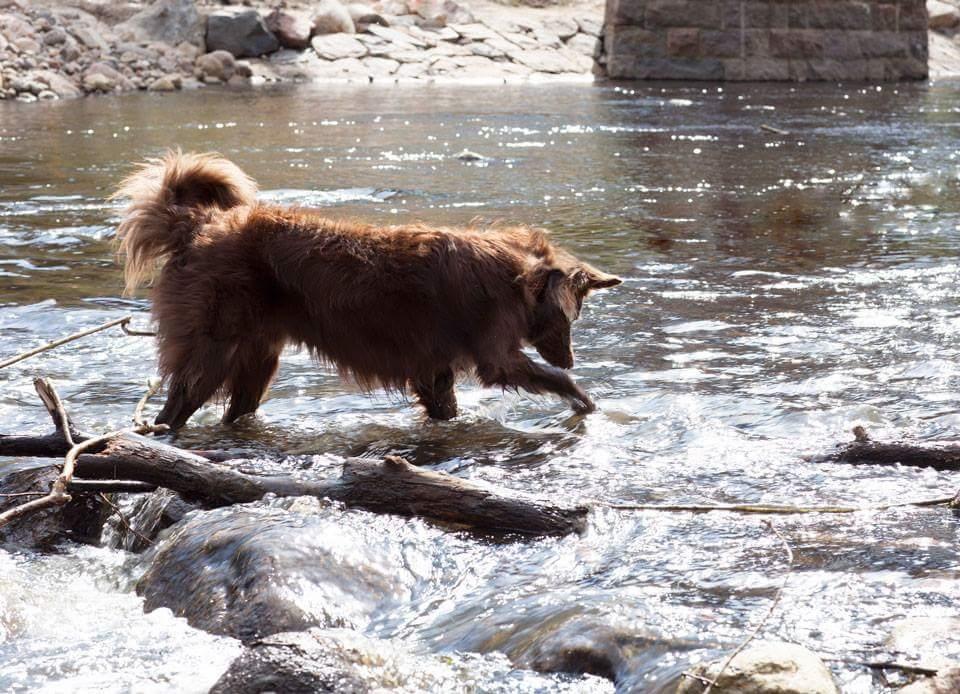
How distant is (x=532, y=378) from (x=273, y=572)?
226 cm

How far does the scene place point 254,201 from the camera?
6.23 meters

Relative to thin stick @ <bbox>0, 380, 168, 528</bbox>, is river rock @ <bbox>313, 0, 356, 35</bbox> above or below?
above

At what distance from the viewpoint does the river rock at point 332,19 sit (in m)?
31.3

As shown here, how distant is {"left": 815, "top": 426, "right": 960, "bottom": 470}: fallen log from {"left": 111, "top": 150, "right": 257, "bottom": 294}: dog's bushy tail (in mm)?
2861

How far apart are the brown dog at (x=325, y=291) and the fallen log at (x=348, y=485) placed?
42.2 inches

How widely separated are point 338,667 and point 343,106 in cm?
1993

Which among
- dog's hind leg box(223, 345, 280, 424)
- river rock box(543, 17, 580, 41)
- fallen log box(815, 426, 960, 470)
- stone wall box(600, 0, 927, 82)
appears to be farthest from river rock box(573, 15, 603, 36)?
fallen log box(815, 426, 960, 470)

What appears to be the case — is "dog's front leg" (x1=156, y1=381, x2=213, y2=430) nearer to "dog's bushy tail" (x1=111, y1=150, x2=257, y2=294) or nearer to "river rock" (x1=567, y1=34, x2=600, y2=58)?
"dog's bushy tail" (x1=111, y1=150, x2=257, y2=294)

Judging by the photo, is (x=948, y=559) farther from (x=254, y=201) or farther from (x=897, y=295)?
(x=897, y=295)

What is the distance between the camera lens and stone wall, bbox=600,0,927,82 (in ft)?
91.5

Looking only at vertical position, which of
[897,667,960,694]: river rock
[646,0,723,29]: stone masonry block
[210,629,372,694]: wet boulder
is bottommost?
[210,629,372,694]: wet boulder

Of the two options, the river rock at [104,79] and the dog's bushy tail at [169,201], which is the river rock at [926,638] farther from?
the river rock at [104,79]

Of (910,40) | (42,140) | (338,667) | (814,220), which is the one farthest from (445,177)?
(910,40)

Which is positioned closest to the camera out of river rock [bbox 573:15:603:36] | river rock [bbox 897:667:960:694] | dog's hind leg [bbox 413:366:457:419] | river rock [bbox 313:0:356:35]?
river rock [bbox 897:667:960:694]
